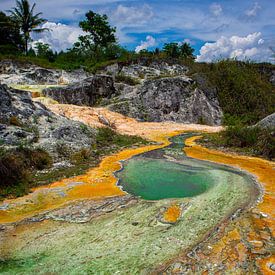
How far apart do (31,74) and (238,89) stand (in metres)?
22.4

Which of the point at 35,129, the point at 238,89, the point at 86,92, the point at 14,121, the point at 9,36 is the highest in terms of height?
the point at 9,36

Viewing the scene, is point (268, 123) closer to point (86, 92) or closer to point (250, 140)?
point (250, 140)

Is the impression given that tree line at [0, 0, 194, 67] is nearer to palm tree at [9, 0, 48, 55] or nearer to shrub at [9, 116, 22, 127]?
palm tree at [9, 0, 48, 55]

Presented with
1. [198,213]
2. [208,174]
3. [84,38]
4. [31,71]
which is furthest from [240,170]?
[84,38]

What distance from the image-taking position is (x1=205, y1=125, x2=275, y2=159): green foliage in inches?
615

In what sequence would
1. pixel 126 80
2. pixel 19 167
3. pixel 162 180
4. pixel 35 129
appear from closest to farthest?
1. pixel 19 167
2. pixel 162 180
3. pixel 35 129
4. pixel 126 80

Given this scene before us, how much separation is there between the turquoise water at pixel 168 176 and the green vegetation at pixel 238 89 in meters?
18.7

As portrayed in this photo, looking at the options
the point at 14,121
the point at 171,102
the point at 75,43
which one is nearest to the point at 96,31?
the point at 75,43

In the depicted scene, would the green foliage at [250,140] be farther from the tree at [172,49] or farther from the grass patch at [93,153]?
the tree at [172,49]

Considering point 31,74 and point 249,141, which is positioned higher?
point 31,74

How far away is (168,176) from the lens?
12.6m

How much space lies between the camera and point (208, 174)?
12.7 m

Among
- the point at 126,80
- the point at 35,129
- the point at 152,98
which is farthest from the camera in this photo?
the point at 126,80

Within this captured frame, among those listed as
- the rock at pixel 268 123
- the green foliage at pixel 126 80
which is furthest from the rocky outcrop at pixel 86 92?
the rock at pixel 268 123
